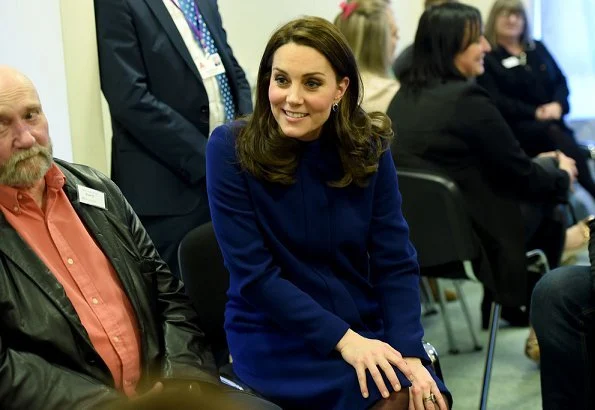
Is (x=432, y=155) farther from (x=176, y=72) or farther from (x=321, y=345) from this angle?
(x=321, y=345)

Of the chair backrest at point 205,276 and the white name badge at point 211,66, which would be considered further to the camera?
the white name badge at point 211,66

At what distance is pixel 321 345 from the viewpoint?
201 cm

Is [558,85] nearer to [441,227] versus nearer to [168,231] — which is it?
[441,227]

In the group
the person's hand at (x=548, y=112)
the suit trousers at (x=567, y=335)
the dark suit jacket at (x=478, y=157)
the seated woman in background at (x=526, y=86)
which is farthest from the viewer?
the person's hand at (x=548, y=112)

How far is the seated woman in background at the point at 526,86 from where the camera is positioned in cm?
466

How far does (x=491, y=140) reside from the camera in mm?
Answer: 3186

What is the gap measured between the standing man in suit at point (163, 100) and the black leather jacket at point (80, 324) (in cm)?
76

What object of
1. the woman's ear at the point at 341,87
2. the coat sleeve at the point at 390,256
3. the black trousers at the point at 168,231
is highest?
the woman's ear at the point at 341,87

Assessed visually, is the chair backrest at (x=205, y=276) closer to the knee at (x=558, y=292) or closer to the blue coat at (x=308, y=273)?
the blue coat at (x=308, y=273)

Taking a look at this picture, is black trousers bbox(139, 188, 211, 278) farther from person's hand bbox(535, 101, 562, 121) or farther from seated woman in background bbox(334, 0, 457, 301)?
person's hand bbox(535, 101, 562, 121)

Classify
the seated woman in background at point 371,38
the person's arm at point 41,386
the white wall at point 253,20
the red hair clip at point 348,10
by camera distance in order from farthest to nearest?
the white wall at point 253,20 < the red hair clip at point 348,10 < the seated woman in background at point 371,38 < the person's arm at point 41,386

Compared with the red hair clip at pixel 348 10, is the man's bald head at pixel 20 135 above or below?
below

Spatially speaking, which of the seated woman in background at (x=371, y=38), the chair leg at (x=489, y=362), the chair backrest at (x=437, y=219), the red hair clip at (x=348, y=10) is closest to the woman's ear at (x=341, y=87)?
the chair backrest at (x=437, y=219)

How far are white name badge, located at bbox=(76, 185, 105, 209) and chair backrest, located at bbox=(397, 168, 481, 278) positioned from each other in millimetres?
1265
